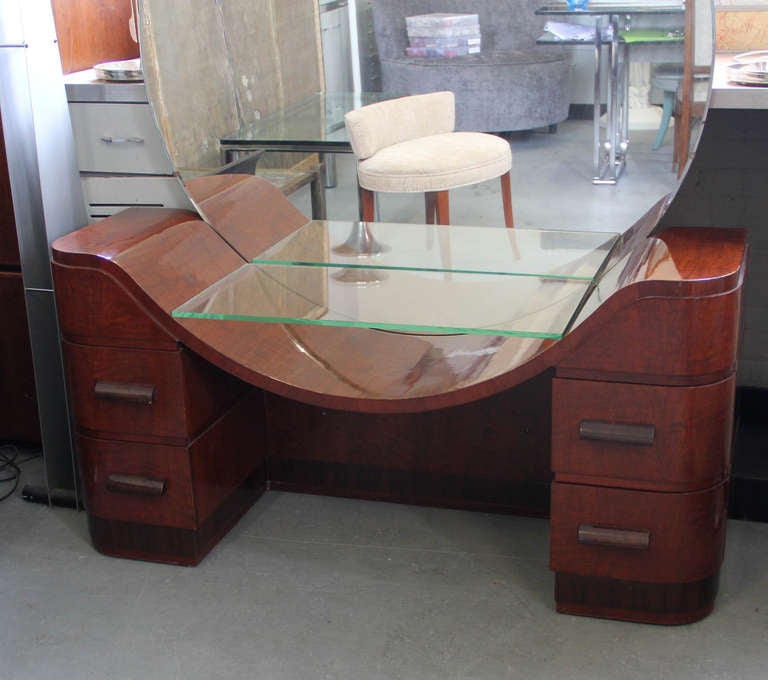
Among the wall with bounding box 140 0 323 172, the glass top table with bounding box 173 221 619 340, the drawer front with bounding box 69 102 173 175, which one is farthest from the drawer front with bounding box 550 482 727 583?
the drawer front with bounding box 69 102 173 175

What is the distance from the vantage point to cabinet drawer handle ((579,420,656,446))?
1.92 meters

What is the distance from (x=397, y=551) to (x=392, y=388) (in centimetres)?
44

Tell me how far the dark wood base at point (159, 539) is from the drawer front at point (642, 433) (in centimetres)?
81

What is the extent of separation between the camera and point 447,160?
2.14 metres

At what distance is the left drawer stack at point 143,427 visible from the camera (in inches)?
85.7

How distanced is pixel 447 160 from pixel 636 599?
933 mm

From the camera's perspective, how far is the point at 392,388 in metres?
2.12

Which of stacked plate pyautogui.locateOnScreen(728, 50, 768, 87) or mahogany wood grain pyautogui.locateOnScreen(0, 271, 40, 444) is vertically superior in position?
stacked plate pyautogui.locateOnScreen(728, 50, 768, 87)

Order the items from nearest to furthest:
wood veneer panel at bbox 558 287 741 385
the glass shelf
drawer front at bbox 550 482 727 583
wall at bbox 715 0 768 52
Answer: wood veneer panel at bbox 558 287 741 385 → drawer front at bbox 550 482 727 583 → the glass shelf → wall at bbox 715 0 768 52

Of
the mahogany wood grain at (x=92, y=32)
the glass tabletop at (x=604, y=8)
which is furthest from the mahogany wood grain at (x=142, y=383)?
the glass tabletop at (x=604, y=8)

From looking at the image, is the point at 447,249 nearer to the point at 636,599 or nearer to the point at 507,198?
the point at 507,198

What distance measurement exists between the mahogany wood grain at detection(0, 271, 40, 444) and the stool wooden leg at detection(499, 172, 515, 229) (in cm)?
127

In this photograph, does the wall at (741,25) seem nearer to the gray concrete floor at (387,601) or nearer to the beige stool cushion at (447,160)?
the gray concrete floor at (387,601)

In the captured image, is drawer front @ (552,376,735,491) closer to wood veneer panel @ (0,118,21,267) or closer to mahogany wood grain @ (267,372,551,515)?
mahogany wood grain @ (267,372,551,515)
